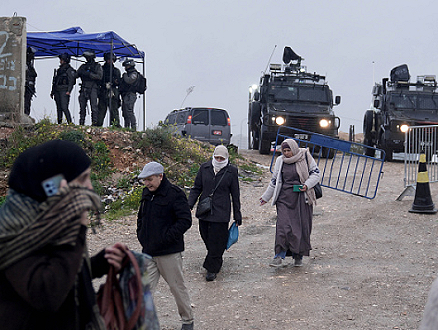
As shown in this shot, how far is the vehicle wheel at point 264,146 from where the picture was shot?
18.4 m

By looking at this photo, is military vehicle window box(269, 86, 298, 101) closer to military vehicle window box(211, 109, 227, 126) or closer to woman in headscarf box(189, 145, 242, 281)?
military vehicle window box(211, 109, 227, 126)

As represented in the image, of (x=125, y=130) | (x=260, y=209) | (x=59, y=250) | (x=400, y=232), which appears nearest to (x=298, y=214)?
(x=400, y=232)

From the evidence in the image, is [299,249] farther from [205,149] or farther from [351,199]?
[205,149]

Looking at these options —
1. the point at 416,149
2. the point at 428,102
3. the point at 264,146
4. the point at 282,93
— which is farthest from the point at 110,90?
the point at 428,102

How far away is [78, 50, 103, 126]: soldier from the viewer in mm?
13791

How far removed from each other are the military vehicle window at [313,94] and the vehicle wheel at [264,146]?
1862 millimetres

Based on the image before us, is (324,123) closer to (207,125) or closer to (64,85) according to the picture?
(207,125)

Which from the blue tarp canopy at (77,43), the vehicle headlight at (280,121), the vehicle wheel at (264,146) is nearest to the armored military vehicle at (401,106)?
the vehicle headlight at (280,121)

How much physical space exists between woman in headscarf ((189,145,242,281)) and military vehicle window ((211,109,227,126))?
45.3 feet

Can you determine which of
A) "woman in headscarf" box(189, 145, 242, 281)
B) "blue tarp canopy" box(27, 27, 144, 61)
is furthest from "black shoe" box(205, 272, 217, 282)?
"blue tarp canopy" box(27, 27, 144, 61)

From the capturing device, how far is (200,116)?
2008cm

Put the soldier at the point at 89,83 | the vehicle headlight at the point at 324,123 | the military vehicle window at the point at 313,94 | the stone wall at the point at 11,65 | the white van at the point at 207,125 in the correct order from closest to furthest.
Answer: the stone wall at the point at 11,65, the soldier at the point at 89,83, the vehicle headlight at the point at 324,123, the military vehicle window at the point at 313,94, the white van at the point at 207,125

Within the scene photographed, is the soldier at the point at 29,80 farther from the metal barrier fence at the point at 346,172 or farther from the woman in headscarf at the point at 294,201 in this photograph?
the woman in headscarf at the point at 294,201

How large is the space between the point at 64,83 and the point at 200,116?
22.6 feet
